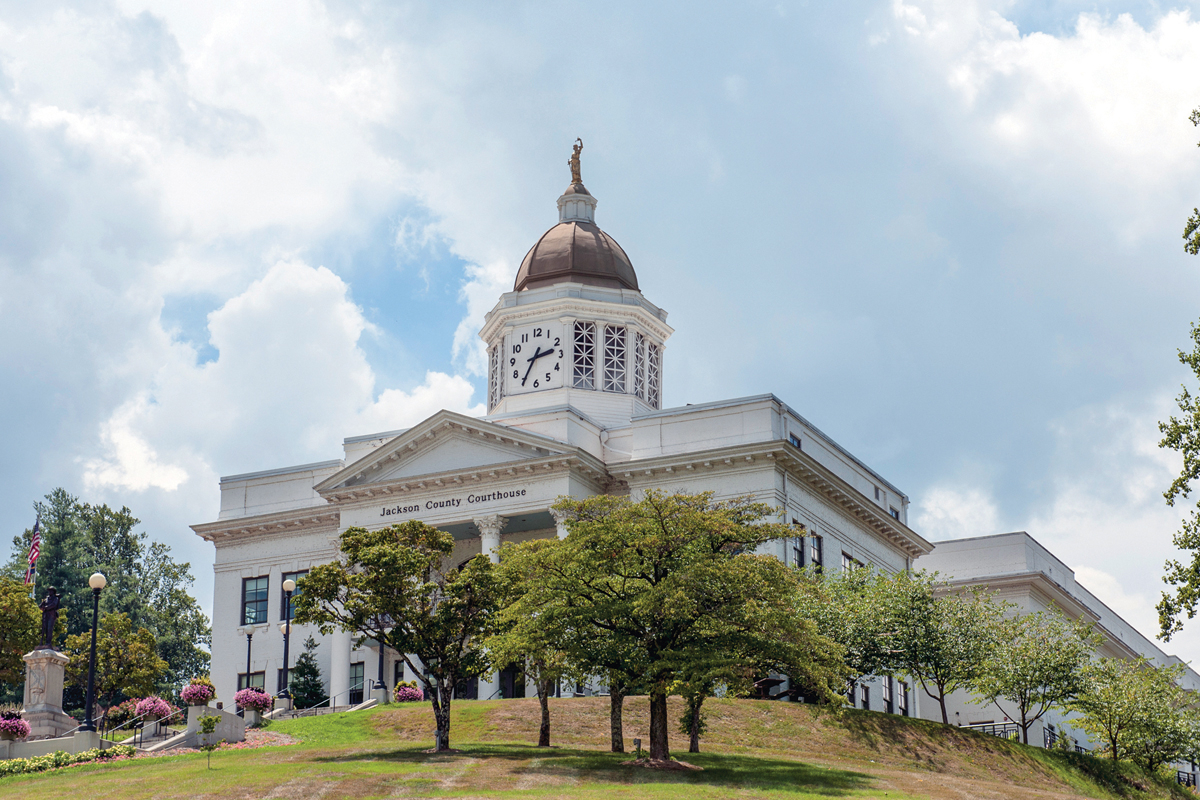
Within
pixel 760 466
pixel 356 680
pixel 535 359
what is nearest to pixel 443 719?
pixel 760 466

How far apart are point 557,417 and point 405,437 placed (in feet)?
22.0

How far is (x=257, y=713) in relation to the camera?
4728 cm

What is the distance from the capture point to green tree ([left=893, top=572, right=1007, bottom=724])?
48781 mm

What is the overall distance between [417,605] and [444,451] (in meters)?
21.4

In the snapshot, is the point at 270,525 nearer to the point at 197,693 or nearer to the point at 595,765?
the point at 197,693

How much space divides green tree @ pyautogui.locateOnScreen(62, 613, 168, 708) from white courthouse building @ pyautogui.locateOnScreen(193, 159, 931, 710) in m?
3.20

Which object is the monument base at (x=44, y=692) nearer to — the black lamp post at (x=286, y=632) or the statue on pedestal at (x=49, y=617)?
the statue on pedestal at (x=49, y=617)

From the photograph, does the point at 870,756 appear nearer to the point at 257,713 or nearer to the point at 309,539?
the point at 257,713

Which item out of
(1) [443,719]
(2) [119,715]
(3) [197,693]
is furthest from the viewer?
(2) [119,715]

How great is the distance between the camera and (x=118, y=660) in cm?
6588

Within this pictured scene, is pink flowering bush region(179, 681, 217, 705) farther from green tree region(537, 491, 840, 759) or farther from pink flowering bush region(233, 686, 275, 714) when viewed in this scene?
green tree region(537, 491, 840, 759)

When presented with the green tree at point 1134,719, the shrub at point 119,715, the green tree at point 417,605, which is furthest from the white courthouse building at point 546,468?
the green tree at point 417,605

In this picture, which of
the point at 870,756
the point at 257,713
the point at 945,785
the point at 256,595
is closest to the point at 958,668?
the point at 870,756

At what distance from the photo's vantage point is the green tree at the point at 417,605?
1518 inches
